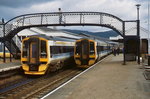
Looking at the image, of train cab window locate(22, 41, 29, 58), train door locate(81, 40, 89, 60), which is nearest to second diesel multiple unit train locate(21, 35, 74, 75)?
train cab window locate(22, 41, 29, 58)

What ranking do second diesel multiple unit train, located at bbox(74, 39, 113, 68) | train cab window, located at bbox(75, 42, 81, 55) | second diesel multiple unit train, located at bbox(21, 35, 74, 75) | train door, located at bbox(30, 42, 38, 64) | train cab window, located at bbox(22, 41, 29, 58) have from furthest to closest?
train cab window, located at bbox(75, 42, 81, 55), second diesel multiple unit train, located at bbox(74, 39, 113, 68), train cab window, located at bbox(22, 41, 29, 58), train door, located at bbox(30, 42, 38, 64), second diesel multiple unit train, located at bbox(21, 35, 74, 75)

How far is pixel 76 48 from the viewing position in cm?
2105

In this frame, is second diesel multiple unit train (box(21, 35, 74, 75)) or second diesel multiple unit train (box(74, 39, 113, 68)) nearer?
second diesel multiple unit train (box(21, 35, 74, 75))

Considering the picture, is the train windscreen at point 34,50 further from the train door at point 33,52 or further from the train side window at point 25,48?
the train side window at point 25,48

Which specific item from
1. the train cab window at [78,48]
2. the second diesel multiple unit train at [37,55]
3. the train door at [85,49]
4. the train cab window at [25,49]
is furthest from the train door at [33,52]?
the train door at [85,49]

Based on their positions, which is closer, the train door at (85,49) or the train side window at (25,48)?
the train side window at (25,48)

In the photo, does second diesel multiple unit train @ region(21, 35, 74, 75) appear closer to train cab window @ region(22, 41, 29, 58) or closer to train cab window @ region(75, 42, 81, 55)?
train cab window @ region(22, 41, 29, 58)

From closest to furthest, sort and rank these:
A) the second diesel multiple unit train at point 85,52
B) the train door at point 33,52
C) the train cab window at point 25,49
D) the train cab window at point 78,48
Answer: the train door at point 33,52, the train cab window at point 25,49, the second diesel multiple unit train at point 85,52, the train cab window at point 78,48

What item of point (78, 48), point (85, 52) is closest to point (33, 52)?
point (78, 48)

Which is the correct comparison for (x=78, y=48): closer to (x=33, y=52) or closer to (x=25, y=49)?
(x=33, y=52)

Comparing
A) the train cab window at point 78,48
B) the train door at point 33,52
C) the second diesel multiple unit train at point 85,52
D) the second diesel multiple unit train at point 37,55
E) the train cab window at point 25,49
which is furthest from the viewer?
the train cab window at point 78,48

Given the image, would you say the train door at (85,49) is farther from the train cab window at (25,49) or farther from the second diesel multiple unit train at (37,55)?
the train cab window at (25,49)

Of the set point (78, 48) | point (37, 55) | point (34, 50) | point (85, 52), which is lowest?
point (37, 55)

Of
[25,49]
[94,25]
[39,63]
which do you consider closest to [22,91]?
[39,63]
